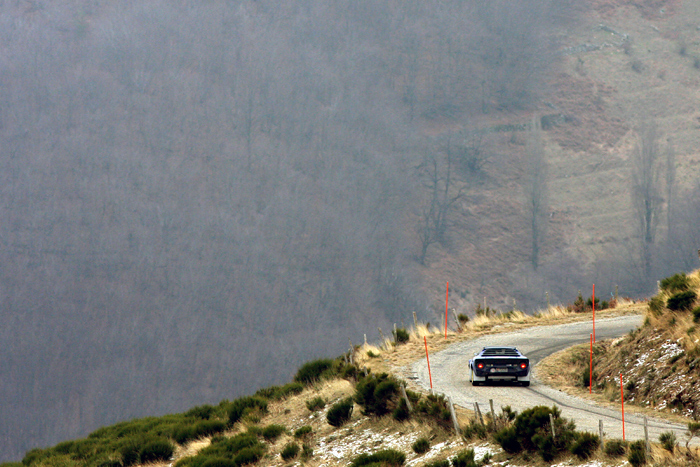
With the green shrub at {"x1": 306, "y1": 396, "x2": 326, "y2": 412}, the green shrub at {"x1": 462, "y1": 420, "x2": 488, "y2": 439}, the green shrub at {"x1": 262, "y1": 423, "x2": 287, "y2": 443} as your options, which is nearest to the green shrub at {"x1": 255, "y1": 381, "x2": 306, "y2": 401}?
the green shrub at {"x1": 306, "y1": 396, "x2": 326, "y2": 412}

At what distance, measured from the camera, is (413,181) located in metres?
123

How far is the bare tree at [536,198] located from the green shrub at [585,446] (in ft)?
336

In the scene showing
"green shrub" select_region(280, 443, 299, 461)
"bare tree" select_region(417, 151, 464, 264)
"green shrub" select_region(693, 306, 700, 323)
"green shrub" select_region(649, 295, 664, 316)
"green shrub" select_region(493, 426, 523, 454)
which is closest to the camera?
"green shrub" select_region(493, 426, 523, 454)

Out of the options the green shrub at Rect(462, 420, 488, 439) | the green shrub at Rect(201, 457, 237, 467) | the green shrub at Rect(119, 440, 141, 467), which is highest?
the green shrub at Rect(462, 420, 488, 439)

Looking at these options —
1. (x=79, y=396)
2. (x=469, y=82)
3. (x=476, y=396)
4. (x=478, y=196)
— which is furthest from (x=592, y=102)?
(x=476, y=396)

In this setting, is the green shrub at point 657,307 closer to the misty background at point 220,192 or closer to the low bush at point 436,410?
the low bush at point 436,410

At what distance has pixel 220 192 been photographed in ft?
377

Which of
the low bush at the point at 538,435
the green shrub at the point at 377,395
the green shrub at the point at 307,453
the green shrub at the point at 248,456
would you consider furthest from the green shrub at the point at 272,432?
the low bush at the point at 538,435

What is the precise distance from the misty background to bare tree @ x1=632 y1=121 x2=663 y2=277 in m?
3.87

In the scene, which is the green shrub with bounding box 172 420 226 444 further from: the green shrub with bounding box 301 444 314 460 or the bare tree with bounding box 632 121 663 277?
the bare tree with bounding box 632 121 663 277

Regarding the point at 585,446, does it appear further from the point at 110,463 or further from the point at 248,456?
the point at 110,463

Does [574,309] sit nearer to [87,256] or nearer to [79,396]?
[79,396]

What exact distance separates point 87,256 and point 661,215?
8387 centimetres

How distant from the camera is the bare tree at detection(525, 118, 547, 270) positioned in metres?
114
